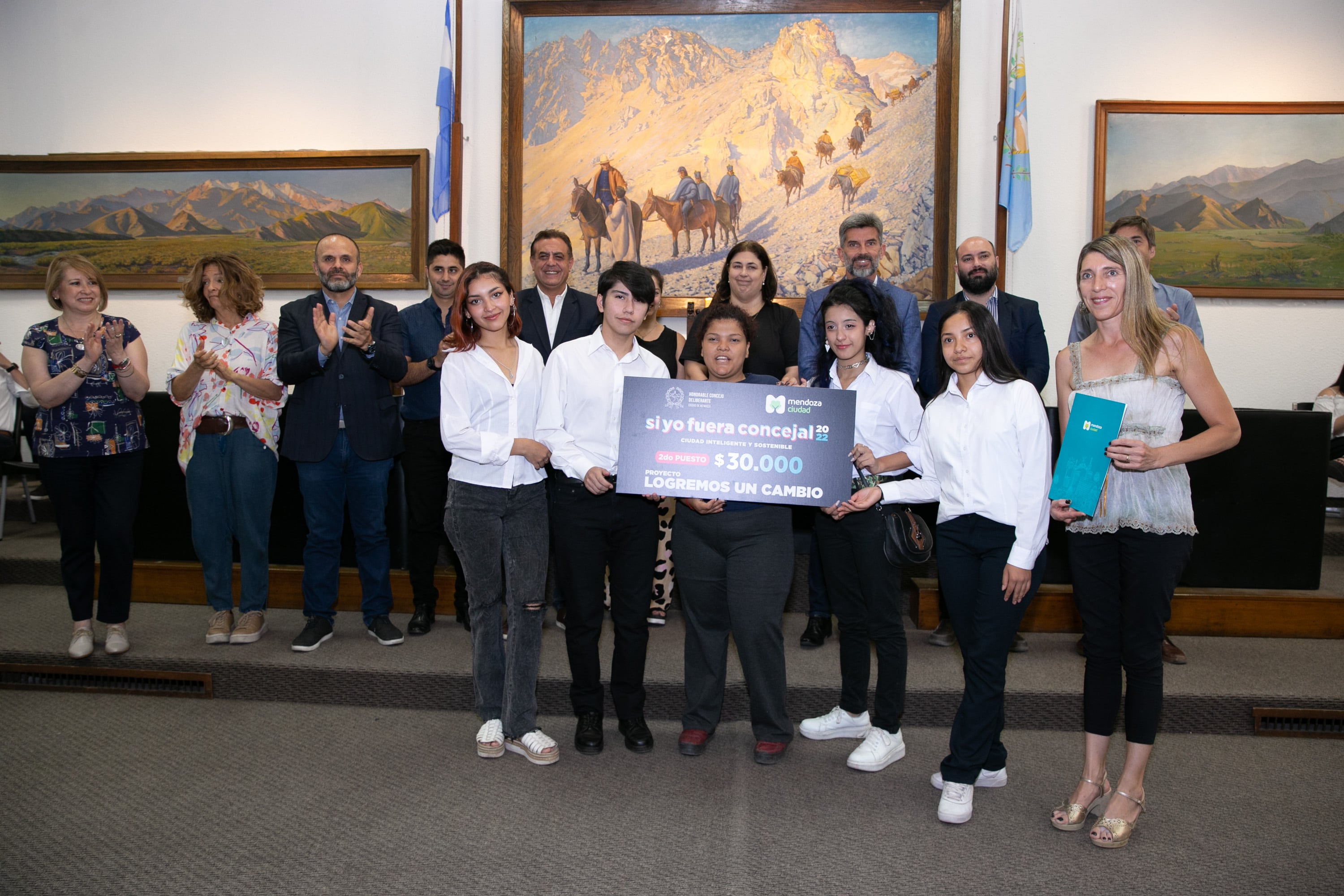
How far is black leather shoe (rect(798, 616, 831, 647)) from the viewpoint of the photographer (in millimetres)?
3809

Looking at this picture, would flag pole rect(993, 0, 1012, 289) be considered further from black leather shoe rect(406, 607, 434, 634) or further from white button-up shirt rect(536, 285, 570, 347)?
black leather shoe rect(406, 607, 434, 634)

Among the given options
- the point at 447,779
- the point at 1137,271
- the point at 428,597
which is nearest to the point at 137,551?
the point at 428,597

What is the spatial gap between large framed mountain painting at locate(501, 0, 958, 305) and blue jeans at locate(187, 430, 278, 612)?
90.4 inches

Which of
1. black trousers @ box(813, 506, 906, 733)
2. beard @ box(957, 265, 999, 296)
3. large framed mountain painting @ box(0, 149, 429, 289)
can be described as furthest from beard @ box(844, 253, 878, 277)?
large framed mountain painting @ box(0, 149, 429, 289)

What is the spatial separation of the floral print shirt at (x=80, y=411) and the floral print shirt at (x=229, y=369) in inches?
8.5

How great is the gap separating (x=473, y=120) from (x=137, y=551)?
10.9 feet

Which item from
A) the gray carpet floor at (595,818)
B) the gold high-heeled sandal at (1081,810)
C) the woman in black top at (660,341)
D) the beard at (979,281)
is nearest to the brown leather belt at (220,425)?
the gray carpet floor at (595,818)

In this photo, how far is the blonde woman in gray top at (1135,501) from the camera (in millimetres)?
2318

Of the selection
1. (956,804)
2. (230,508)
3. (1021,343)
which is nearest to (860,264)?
(1021,343)

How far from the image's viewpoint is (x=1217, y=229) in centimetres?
527

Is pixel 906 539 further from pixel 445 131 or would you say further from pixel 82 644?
pixel 445 131

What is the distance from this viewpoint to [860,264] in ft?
12.5

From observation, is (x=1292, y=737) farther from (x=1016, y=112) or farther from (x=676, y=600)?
(x=1016, y=112)

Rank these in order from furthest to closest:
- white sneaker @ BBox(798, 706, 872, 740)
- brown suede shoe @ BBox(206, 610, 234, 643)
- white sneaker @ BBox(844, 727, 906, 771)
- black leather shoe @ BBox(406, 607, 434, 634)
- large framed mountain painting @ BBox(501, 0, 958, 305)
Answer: large framed mountain painting @ BBox(501, 0, 958, 305) < black leather shoe @ BBox(406, 607, 434, 634) < brown suede shoe @ BBox(206, 610, 234, 643) < white sneaker @ BBox(798, 706, 872, 740) < white sneaker @ BBox(844, 727, 906, 771)
